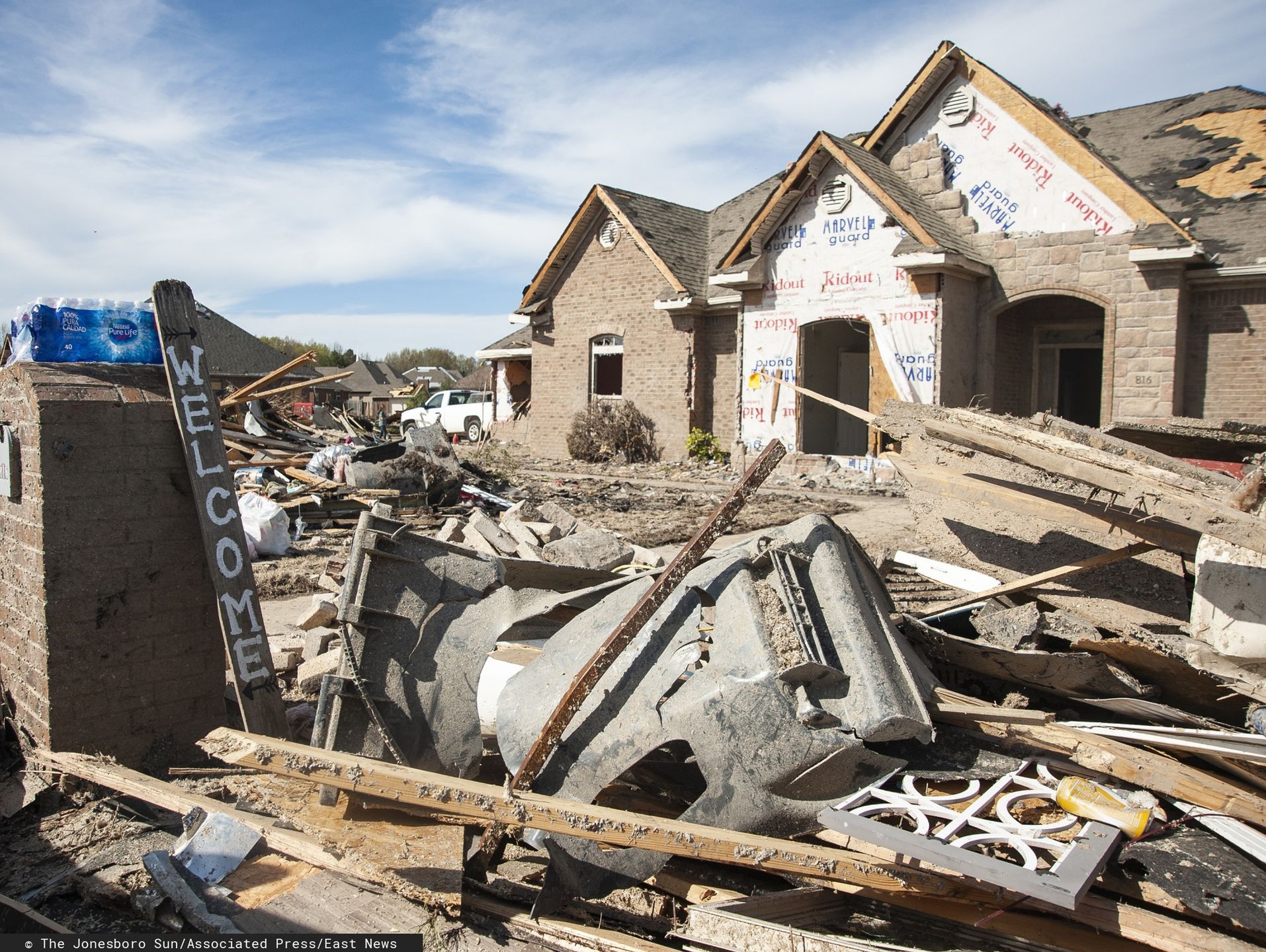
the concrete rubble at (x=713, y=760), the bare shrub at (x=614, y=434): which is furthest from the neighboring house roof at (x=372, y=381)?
the concrete rubble at (x=713, y=760)

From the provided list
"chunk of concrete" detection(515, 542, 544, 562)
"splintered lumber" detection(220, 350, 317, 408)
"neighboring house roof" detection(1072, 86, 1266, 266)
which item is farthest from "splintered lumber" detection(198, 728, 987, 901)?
"neighboring house roof" detection(1072, 86, 1266, 266)

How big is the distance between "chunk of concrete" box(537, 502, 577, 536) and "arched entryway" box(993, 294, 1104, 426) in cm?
986

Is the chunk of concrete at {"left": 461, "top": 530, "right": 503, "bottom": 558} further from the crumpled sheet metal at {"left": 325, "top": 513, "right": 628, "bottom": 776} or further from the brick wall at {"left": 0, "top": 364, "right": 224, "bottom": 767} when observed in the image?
the crumpled sheet metal at {"left": 325, "top": 513, "right": 628, "bottom": 776}

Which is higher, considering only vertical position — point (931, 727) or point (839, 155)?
point (839, 155)

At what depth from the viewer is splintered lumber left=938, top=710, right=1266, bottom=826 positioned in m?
2.72

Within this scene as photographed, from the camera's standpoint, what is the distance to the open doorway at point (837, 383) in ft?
61.8

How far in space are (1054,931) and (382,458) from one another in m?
10.6

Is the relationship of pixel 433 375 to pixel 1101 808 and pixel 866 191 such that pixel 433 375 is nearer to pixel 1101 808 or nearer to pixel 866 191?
pixel 866 191

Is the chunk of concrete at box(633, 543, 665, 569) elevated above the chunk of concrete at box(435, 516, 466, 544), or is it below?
below

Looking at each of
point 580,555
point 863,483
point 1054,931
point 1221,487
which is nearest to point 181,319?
point 580,555

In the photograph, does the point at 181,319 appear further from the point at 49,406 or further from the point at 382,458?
the point at 382,458

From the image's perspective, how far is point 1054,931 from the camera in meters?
2.45

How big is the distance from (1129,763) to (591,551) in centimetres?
407

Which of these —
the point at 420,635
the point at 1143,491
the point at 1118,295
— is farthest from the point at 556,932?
the point at 1118,295
